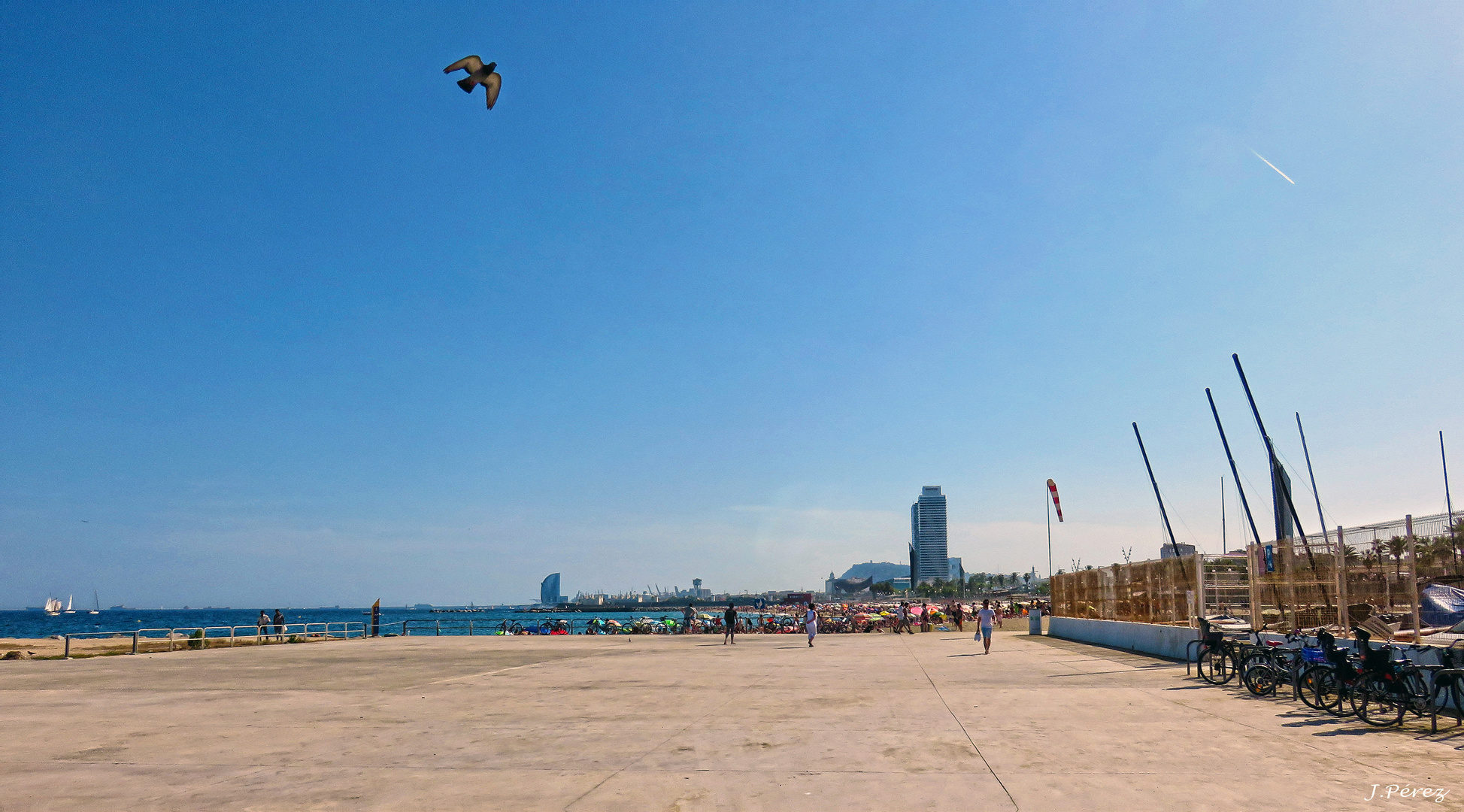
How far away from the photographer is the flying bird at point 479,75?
1175 centimetres

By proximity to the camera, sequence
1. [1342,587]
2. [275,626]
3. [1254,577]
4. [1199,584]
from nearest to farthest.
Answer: [1342,587] → [1254,577] → [1199,584] → [275,626]

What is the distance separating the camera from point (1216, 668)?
17516mm

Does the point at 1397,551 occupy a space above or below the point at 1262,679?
above

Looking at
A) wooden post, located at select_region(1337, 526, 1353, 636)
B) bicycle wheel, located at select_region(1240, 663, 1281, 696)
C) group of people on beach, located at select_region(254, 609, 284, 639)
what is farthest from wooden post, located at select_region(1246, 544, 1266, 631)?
group of people on beach, located at select_region(254, 609, 284, 639)

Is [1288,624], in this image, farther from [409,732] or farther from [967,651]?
[409,732]

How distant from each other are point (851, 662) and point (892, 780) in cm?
1575

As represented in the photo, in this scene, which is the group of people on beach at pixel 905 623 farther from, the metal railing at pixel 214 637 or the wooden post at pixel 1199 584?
the metal railing at pixel 214 637

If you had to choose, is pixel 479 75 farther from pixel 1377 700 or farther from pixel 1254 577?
pixel 1254 577

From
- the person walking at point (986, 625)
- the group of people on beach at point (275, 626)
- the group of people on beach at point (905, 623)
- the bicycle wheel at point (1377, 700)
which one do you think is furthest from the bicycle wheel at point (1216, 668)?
the group of people on beach at point (275, 626)

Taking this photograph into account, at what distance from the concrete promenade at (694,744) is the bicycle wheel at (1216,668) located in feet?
3.04

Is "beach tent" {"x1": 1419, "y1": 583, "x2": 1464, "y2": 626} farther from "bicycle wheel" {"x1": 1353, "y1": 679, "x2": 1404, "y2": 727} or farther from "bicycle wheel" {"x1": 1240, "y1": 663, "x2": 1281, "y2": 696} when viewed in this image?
"bicycle wheel" {"x1": 1353, "y1": 679, "x2": 1404, "y2": 727}

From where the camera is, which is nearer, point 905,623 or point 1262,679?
point 1262,679
